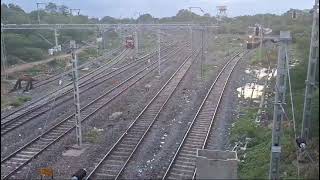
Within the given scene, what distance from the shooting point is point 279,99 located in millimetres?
9523

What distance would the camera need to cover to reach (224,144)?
15.7 m

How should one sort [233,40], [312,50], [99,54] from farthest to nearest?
[233,40] → [99,54] → [312,50]

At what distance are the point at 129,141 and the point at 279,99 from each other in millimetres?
7637

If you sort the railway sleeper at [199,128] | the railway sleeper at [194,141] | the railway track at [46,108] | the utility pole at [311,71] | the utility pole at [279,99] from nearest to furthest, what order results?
the utility pole at [279,99]
the utility pole at [311,71]
the railway sleeper at [194,141]
the railway sleeper at [199,128]
the railway track at [46,108]

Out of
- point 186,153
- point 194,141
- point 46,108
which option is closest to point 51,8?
point 46,108

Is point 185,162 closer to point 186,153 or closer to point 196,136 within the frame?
point 186,153

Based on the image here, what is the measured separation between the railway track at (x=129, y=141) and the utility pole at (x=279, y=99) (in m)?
4.85

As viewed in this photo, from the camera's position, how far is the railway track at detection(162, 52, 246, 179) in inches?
523

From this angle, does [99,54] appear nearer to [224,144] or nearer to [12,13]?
[12,13]

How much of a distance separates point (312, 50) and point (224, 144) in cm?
550

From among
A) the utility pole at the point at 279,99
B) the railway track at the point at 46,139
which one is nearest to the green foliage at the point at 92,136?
the railway track at the point at 46,139

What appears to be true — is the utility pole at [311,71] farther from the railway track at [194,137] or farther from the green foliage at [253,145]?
the railway track at [194,137]

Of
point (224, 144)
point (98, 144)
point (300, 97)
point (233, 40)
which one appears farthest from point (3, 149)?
point (233, 40)

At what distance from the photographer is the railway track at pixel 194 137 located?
1329 cm
